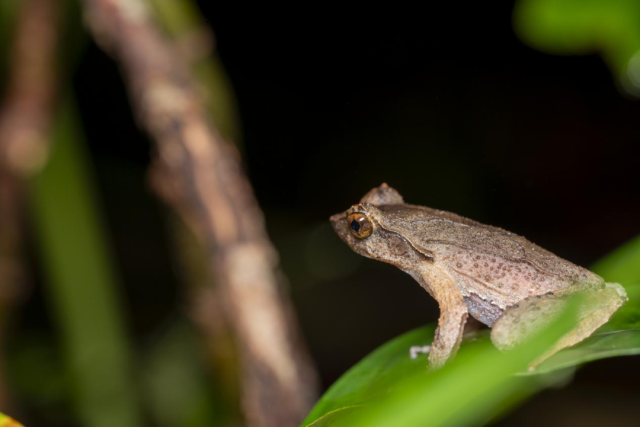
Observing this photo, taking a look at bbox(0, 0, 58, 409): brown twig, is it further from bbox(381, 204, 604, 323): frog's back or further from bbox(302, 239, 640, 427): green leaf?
bbox(302, 239, 640, 427): green leaf

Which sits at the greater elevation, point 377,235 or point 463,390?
point 377,235

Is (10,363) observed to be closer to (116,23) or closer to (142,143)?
(142,143)

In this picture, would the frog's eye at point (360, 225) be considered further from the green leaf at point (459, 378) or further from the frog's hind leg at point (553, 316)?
the frog's hind leg at point (553, 316)

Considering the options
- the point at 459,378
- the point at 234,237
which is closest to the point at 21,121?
the point at 234,237

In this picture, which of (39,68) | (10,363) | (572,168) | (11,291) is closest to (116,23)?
(39,68)

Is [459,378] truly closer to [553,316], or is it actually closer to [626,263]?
[626,263]

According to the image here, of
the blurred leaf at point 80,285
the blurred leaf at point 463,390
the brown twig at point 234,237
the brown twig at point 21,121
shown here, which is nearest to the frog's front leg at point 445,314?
the blurred leaf at point 463,390
